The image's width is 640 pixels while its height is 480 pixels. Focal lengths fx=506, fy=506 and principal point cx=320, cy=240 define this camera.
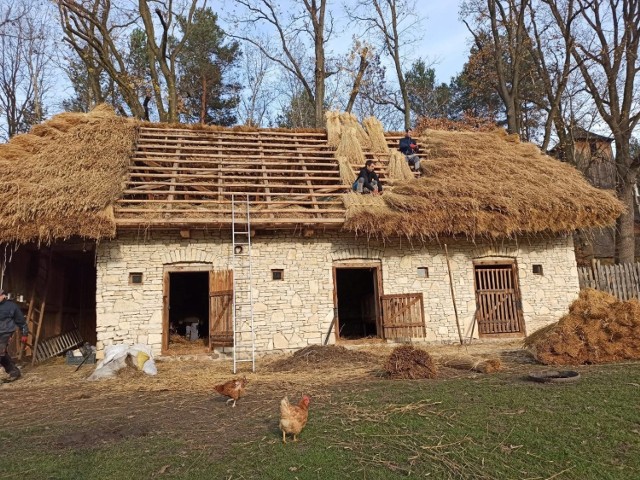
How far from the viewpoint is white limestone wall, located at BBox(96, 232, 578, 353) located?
31.9 ft

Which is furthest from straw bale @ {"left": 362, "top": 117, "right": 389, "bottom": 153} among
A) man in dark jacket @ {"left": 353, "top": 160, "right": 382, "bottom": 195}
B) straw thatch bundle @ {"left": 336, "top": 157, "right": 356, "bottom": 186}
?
man in dark jacket @ {"left": 353, "top": 160, "right": 382, "bottom": 195}

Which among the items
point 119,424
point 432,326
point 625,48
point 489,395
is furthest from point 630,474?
point 625,48

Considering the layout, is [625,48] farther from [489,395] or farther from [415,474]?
[415,474]

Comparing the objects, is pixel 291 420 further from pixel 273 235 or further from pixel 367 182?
pixel 367 182

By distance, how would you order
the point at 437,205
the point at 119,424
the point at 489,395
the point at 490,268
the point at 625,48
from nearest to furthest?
the point at 119,424 → the point at 489,395 → the point at 437,205 → the point at 490,268 → the point at 625,48

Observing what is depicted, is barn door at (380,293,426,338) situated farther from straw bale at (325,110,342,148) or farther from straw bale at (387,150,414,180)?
straw bale at (325,110,342,148)

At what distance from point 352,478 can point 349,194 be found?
746 cm

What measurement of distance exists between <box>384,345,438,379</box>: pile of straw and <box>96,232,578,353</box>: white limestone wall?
317cm

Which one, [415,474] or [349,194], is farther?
[349,194]

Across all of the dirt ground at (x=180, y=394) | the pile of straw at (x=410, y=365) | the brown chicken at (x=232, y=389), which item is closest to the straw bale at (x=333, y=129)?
the dirt ground at (x=180, y=394)

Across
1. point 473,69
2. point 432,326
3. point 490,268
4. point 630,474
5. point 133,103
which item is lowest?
point 630,474

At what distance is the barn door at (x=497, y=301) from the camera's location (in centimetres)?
1105

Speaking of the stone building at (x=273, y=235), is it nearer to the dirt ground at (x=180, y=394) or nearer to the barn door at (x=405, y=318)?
the barn door at (x=405, y=318)

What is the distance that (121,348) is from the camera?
28.3 ft
